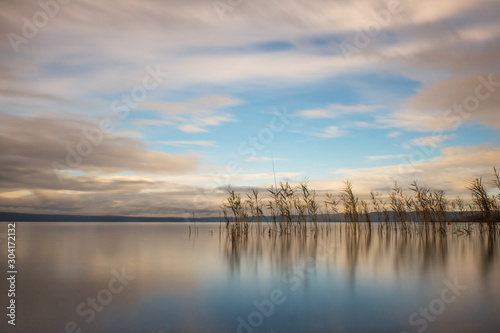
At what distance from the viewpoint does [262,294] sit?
7.66 metres

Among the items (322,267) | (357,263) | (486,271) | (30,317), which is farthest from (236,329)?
(486,271)

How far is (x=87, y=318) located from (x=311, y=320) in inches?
143

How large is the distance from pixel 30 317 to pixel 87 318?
968mm

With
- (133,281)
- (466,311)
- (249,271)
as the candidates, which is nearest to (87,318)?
(133,281)

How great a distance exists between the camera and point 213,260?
13.2 m

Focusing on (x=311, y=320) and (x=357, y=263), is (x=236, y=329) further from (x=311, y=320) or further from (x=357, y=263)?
(x=357, y=263)

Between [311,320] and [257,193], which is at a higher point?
[257,193]

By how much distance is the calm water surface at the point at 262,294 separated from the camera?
18.1 ft

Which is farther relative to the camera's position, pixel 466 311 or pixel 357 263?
pixel 357 263

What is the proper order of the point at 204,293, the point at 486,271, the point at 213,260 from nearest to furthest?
the point at 204,293 < the point at 486,271 < the point at 213,260

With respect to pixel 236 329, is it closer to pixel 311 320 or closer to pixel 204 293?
pixel 311 320

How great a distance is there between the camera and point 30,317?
591 centimetres

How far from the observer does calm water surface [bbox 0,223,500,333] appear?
218 inches

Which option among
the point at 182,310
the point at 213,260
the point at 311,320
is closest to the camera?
the point at 311,320
